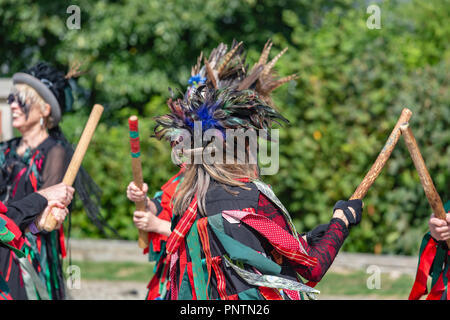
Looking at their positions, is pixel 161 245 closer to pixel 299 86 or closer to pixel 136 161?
pixel 136 161

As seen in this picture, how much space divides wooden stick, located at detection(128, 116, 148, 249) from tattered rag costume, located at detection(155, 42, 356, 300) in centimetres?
28

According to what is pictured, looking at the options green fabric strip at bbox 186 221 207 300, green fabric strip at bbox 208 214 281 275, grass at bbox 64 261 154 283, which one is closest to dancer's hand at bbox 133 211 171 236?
green fabric strip at bbox 186 221 207 300

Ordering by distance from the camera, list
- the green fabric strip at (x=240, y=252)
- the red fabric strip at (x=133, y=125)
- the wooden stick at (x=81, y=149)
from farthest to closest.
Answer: the wooden stick at (x=81, y=149)
the red fabric strip at (x=133, y=125)
the green fabric strip at (x=240, y=252)

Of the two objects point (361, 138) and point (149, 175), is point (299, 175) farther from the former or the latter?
point (149, 175)

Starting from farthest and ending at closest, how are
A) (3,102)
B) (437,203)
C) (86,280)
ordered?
1. (86,280)
2. (3,102)
3. (437,203)

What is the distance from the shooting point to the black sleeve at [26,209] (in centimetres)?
346

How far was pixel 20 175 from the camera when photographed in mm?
3916

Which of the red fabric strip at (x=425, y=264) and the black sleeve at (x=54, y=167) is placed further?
the black sleeve at (x=54, y=167)

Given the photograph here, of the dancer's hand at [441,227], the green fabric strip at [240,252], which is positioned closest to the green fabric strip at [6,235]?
the green fabric strip at [240,252]

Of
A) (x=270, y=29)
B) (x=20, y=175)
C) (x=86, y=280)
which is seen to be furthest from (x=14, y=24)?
(x=20, y=175)

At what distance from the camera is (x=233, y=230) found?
264 centimetres

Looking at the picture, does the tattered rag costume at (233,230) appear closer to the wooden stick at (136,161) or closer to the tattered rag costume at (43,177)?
the wooden stick at (136,161)

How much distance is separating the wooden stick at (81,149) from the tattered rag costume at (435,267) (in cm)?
186

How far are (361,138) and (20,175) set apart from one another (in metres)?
3.84
